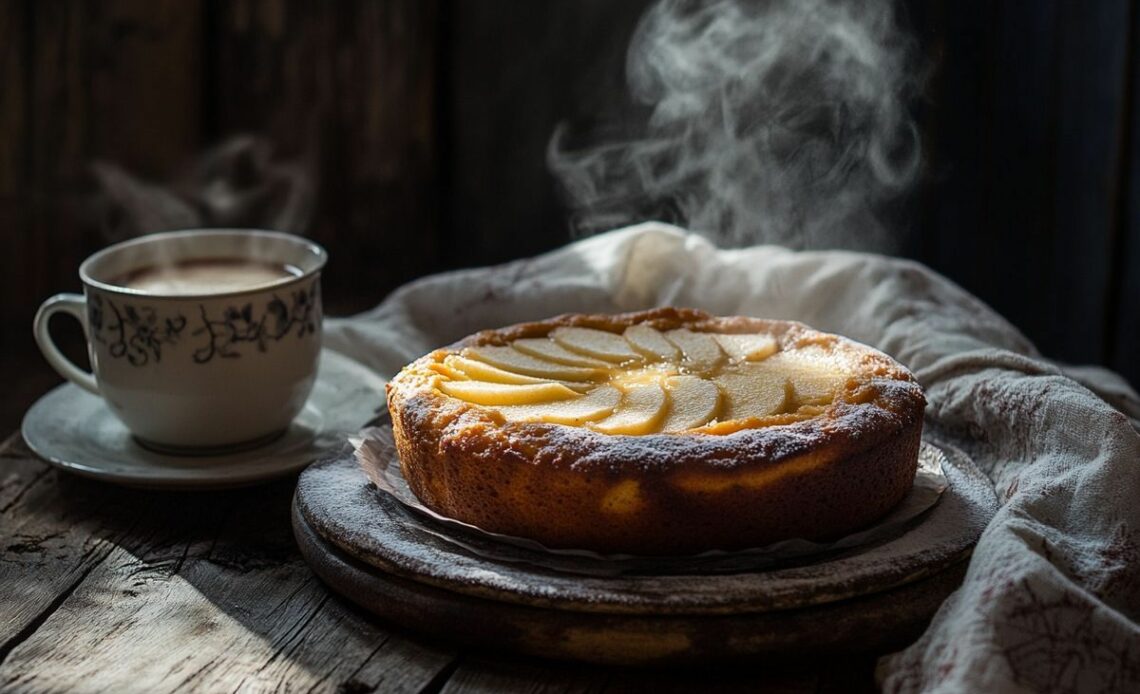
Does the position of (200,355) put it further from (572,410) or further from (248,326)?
(572,410)

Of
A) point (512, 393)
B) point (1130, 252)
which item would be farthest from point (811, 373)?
point (1130, 252)

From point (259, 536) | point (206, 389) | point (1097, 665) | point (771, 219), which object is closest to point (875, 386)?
point (1097, 665)

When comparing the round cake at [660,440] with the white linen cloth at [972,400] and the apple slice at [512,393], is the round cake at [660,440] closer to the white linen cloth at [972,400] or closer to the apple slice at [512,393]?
the apple slice at [512,393]

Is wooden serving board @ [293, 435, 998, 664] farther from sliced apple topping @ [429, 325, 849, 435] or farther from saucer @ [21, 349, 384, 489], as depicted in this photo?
saucer @ [21, 349, 384, 489]

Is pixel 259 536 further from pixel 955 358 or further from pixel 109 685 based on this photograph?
pixel 955 358

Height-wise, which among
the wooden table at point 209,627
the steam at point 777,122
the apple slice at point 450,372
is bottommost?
the wooden table at point 209,627

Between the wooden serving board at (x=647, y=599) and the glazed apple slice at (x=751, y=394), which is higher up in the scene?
the glazed apple slice at (x=751, y=394)

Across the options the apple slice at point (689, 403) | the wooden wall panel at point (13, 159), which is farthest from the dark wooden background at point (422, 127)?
the apple slice at point (689, 403)
